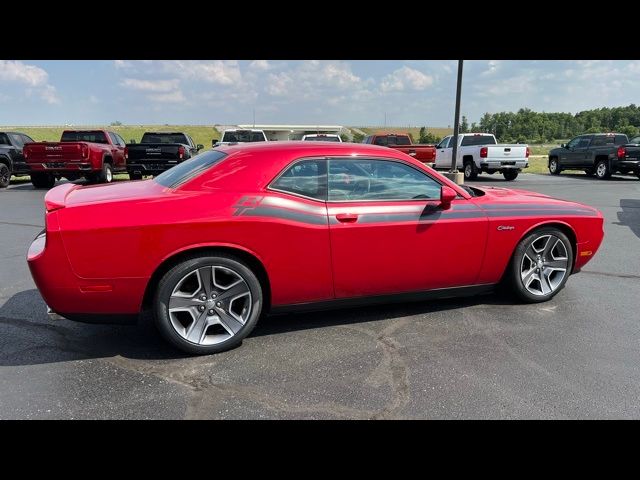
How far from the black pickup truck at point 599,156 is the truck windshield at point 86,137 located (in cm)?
1857

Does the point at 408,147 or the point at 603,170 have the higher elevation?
the point at 408,147

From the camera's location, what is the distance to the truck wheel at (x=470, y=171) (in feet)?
55.7

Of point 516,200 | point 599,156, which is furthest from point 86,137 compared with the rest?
point 599,156

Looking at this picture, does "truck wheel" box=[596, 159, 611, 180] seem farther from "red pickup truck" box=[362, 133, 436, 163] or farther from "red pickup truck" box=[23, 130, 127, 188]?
"red pickup truck" box=[23, 130, 127, 188]

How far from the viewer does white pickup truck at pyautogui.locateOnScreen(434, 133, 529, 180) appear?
16.1 meters

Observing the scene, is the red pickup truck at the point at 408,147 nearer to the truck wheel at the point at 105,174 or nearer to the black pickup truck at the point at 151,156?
the black pickup truck at the point at 151,156

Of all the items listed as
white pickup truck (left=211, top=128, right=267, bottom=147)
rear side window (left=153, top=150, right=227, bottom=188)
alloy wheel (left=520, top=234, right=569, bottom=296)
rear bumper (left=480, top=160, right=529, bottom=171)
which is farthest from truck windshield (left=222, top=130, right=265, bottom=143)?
alloy wheel (left=520, top=234, right=569, bottom=296)

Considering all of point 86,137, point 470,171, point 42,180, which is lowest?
point 470,171

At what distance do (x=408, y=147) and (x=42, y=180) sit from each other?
39.1ft

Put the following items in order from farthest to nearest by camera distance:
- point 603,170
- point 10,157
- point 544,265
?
1. point 603,170
2. point 10,157
3. point 544,265

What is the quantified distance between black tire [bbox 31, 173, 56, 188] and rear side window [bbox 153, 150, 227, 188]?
12.4m

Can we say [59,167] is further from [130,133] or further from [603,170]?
[130,133]

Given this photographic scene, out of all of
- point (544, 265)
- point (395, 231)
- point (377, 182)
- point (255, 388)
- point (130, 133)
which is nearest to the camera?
point (255, 388)

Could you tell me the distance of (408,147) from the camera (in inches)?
609
